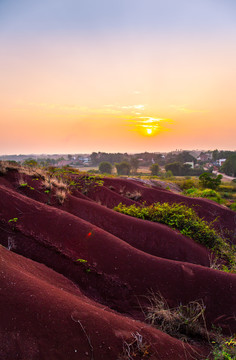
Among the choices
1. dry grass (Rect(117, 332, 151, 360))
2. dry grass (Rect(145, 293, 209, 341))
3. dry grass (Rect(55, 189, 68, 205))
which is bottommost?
dry grass (Rect(145, 293, 209, 341))

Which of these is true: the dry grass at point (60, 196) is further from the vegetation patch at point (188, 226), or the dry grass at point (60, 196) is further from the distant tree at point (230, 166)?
the distant tree at point (230, 166)

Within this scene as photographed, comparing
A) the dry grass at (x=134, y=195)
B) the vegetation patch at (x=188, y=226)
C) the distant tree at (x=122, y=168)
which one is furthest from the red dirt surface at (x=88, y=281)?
the distant tree at (x=122, y=168)

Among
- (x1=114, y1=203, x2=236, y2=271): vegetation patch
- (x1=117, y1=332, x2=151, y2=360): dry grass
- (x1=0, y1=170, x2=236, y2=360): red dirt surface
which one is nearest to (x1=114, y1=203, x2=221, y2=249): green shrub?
(x1=114, y1=203, x2=236, y2=271): vegetation patch

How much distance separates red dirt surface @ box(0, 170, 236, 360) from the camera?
3.03m

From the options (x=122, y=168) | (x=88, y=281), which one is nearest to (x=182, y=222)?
(x=88, y=281)

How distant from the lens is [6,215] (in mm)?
6148

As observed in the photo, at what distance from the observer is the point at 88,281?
529cm

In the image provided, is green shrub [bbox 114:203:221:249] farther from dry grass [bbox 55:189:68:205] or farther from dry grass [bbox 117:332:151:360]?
dry grass [bbox 117:332:151:360]

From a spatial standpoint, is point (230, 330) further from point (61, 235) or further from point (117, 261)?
point (61, 235)

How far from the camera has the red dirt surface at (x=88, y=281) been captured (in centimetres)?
303

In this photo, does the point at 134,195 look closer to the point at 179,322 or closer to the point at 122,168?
the point at 179,322

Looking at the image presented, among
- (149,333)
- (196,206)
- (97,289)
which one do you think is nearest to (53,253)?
(97,289)

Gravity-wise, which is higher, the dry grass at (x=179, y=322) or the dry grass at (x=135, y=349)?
the dry grass at (x=135, y=349)

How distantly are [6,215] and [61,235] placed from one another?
158 cm
